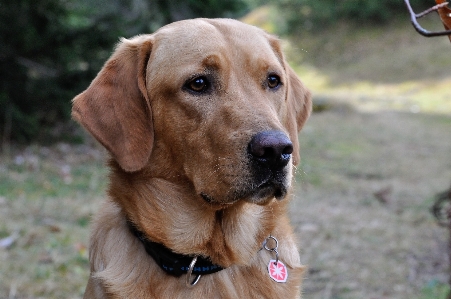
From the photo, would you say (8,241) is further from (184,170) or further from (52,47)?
(52,47)

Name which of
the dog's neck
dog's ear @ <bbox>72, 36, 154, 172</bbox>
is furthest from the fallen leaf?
dog's ear @ <bbox>72, 36, 154, 172</bbox>

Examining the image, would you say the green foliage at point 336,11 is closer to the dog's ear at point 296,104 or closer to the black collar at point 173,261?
the dog's ear at point 296,104

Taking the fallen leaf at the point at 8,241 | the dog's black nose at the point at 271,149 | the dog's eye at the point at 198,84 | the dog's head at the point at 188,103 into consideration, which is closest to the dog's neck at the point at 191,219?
the dog's head at the point at 188,103

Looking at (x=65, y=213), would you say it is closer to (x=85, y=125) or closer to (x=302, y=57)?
(x=85, y=125)

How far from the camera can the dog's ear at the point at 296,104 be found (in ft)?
11.7

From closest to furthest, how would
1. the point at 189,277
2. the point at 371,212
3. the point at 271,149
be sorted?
the point at 271,149
the point at 189,277
the point at 371,212

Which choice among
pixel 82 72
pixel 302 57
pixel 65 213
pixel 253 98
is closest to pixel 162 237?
pixel 253 98

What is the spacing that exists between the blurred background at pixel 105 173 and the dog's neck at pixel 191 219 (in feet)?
2.77

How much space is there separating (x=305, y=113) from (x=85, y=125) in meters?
1.49

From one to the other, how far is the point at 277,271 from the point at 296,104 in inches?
45.8

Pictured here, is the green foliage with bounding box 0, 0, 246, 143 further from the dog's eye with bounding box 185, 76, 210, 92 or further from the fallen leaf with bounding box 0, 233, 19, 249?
the dog's eye with bounding box 185, 76, 210, 92

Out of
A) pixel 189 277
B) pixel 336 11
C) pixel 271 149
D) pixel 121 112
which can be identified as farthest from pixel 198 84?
pixel 336 11

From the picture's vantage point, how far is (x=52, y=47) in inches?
358

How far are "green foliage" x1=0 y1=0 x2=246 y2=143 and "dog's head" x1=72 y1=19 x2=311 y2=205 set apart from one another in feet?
19.2
